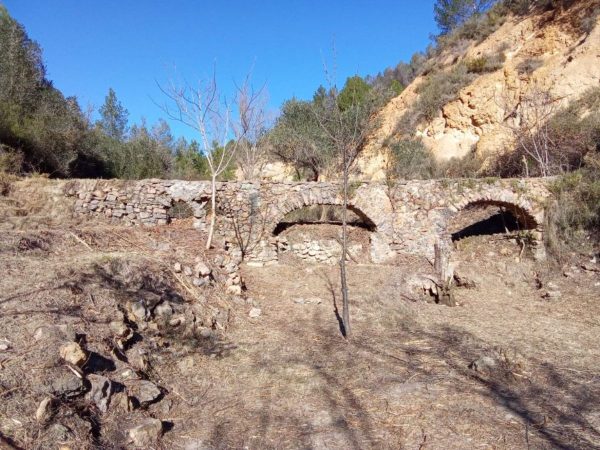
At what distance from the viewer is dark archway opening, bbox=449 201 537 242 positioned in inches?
390

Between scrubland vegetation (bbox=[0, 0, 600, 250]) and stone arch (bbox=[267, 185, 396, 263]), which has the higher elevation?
scrubland vegetation (bbox=[0, 0, 600, 250])

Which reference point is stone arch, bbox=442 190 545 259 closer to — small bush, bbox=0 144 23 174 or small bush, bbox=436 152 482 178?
small bush, bbox=436 152 482 178

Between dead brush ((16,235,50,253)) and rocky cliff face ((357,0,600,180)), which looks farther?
rocky cliff face ((357,0,600,180))

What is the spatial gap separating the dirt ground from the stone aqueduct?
121 centimetres

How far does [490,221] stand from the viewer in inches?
461

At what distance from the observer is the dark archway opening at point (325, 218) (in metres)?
10.5

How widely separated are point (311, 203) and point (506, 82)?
12864mm

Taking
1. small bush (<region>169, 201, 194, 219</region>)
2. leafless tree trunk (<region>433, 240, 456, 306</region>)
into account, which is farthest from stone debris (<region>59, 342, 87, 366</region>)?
leafless tree trunk (<region>433, 240, 456, 306</region>)

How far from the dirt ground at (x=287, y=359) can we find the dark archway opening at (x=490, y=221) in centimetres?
211

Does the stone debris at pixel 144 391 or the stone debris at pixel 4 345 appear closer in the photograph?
the stone debris at pixel 4 345

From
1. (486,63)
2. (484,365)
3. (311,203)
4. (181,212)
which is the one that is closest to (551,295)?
(484,365)

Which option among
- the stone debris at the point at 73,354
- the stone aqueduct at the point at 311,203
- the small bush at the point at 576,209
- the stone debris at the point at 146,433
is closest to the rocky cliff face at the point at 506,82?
the small bush at the point at 576,209

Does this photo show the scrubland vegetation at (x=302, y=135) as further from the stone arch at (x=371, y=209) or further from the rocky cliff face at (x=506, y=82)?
the stone arch at (x=371, y=209)

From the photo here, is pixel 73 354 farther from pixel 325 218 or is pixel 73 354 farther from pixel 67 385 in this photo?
pixel 325 218
